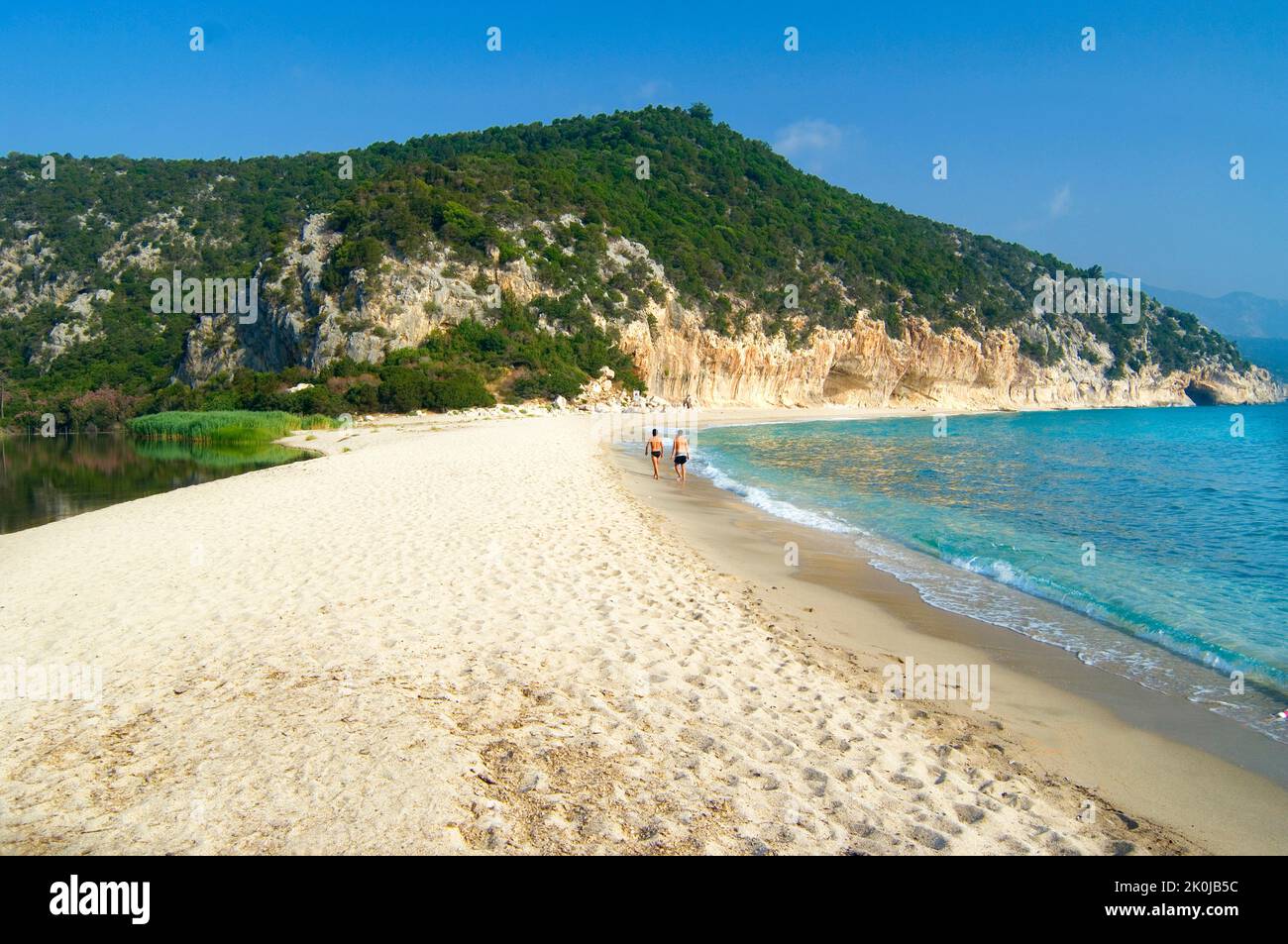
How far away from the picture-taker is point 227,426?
3375cm

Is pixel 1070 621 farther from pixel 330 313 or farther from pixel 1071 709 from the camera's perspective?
pixel 330 313

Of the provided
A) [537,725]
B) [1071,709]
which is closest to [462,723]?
[537,725]

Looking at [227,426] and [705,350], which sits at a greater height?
[705,350]

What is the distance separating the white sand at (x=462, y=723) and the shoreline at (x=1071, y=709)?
0.54m

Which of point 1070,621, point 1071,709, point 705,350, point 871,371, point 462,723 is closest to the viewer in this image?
point 462,723

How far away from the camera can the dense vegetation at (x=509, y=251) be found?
152 feet

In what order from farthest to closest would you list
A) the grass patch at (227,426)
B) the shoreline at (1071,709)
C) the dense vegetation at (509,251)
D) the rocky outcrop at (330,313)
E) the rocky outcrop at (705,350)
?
the dense vegetation at (509,251)
the rocky outcrop at (705,350)
the rocky outcrop at (330,313)
the grass patch at (227,426)
the shoreline at (1071,709)

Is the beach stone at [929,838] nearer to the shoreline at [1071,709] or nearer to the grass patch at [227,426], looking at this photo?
the shoreline at [1071,709]

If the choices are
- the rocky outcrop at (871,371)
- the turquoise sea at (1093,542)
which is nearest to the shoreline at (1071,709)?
the turquoise sea at (1093,542)

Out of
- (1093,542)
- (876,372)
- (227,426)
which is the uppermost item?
(876,372)

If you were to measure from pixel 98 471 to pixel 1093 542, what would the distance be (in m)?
26.9

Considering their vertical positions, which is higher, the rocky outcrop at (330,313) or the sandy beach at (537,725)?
the rocky outcrop at (330,313)
